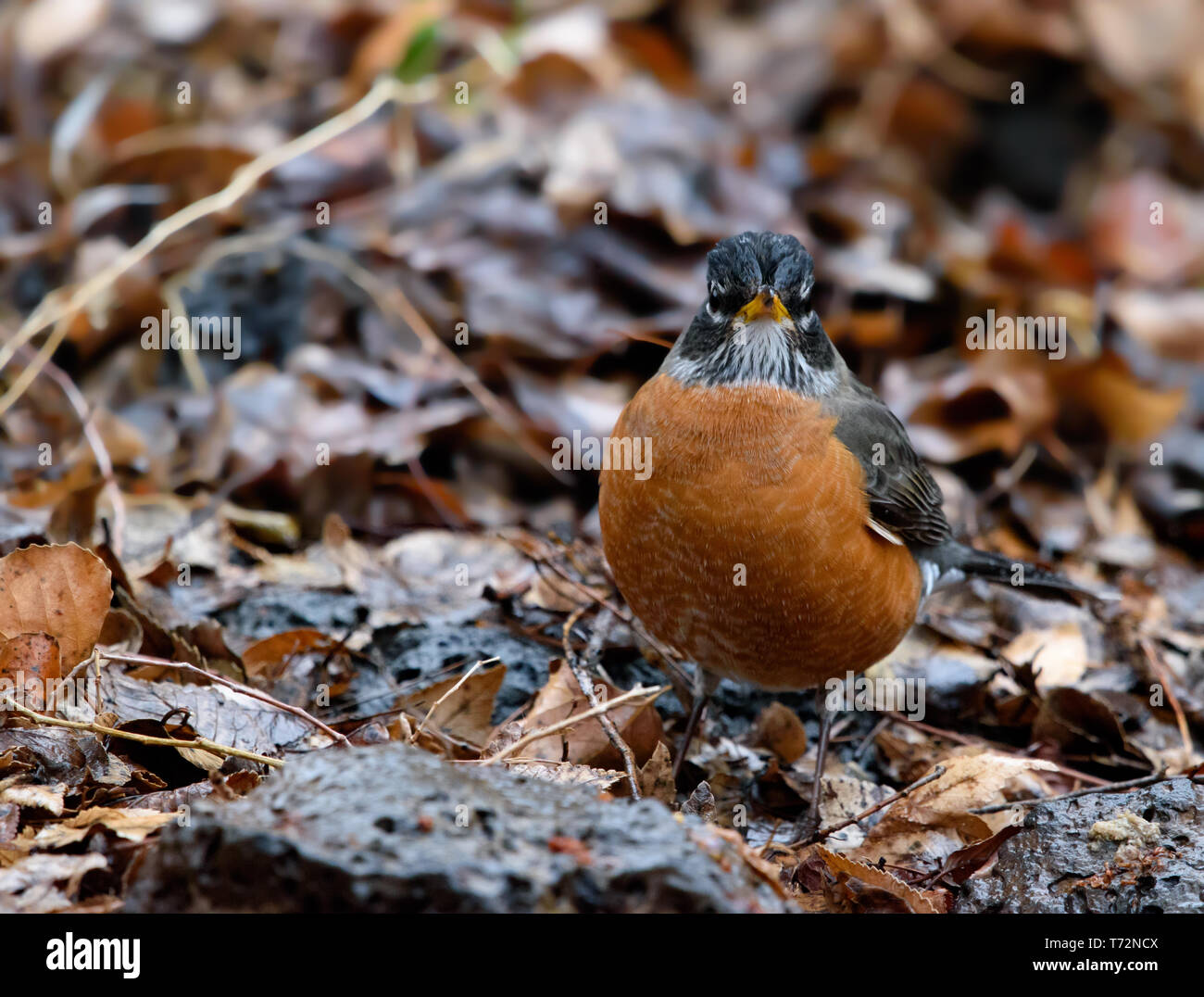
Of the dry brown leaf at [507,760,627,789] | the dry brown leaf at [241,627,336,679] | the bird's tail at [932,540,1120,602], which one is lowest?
the dry brown leaf at [507,760,627,789]

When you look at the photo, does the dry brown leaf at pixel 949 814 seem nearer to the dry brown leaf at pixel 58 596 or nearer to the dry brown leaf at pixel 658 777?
the dry brown leaf at pixel 658 777

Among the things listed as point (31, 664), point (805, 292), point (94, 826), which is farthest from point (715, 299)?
point (94, 826)

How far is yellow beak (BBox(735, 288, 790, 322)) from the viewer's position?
4160 mm

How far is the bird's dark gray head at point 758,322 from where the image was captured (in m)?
4.19

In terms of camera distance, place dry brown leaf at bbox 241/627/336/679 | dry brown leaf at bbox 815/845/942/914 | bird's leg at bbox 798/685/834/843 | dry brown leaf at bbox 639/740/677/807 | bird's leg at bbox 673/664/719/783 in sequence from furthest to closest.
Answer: bird's leg at bbox 673/664/719/783 < dry brown leaf at bbox 241/627/336/679 < bird's leg at bbox 798/685/834/843 < dry brown leaf at bbox 639/740/677/807 < dry brown leaf at bbox 815/845/942/914

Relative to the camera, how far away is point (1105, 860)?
3391mm

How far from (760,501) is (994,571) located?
1626 mm

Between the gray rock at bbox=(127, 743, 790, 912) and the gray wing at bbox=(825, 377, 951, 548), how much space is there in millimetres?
1952

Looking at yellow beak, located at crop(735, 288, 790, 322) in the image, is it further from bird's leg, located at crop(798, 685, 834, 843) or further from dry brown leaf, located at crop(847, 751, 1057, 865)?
dry brown leaf, located at crop(847, 751, 1057, 865)

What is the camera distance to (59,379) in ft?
19.4

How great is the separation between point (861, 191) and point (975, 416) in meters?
2.11

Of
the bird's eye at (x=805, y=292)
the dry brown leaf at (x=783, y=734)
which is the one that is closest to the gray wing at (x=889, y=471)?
the bird's eye at (x=805, y=292)

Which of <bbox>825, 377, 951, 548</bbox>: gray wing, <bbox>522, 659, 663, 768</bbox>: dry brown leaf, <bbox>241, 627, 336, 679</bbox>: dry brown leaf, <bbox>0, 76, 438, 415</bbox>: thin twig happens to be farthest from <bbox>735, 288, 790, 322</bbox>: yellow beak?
<bbox>0, 76, 438, 415</bbox>: thin twig

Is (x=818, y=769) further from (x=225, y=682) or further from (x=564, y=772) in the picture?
(x=225, y=682)
